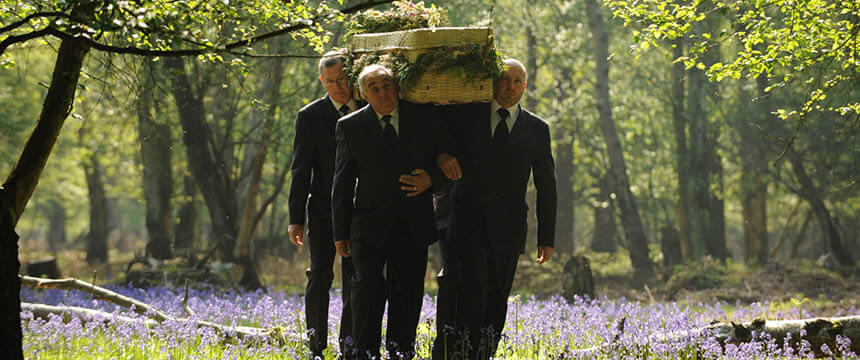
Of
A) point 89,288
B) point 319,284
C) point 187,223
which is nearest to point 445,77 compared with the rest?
point 319,284

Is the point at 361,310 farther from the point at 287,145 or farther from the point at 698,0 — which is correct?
the point at 287,145

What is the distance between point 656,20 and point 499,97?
223 centimetres

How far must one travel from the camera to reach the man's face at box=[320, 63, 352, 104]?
7043 millimetres

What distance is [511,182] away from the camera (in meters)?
6.82

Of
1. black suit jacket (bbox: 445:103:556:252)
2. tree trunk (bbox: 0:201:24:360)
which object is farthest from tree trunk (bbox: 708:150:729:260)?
tree trunk (bbox: 0:201:24:360)

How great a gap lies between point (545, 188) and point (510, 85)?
979 mm

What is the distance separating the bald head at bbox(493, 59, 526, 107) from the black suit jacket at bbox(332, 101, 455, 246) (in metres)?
0.55

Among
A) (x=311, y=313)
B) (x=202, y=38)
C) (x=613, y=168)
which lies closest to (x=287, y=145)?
(x=613, y=168)

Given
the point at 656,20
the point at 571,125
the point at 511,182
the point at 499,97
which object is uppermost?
the point at 571,125

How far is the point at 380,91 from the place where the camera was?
20.7 feet

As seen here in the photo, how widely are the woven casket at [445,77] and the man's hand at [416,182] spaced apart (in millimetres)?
570

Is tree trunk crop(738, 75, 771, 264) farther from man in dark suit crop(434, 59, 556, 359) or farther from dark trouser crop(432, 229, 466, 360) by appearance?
dark trouser crop(432, 229, 466, 360)

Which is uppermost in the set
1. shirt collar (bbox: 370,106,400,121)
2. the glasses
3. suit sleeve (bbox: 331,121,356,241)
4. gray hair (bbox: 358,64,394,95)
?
the glasses

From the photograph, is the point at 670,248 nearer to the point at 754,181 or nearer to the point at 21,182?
the point at 754,181
